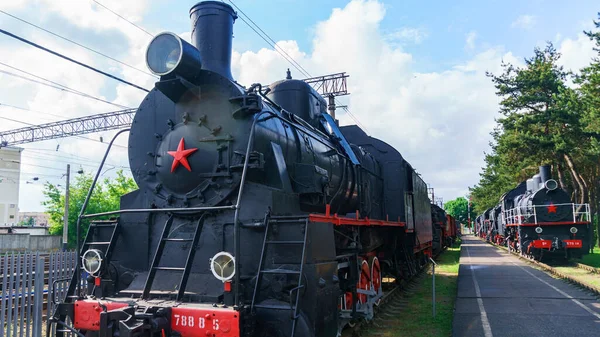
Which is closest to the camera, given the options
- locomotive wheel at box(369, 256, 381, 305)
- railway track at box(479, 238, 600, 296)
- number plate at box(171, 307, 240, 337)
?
number plate at box(171, 307, 240, 337)

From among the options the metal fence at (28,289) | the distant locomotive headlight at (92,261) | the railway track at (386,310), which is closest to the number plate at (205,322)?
the distant locomotive headlight at (92,261)

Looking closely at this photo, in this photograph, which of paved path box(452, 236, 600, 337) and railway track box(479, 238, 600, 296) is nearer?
paved path box(452, 236, 600, 337)

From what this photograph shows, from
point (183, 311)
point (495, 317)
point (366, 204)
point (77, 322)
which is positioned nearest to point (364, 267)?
point (366, 204)

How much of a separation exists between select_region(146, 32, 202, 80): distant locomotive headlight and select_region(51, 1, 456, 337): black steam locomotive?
0.05ft

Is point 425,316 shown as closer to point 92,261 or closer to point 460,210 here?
point 92,261

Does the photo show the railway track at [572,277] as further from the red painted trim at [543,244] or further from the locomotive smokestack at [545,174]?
the locomotive smokestack at [545,174]

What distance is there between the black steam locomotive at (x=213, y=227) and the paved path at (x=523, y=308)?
245 centimetres

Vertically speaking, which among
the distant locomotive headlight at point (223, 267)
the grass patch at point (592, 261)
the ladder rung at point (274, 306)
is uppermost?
the distant locomotive headlight at point (223, 267)

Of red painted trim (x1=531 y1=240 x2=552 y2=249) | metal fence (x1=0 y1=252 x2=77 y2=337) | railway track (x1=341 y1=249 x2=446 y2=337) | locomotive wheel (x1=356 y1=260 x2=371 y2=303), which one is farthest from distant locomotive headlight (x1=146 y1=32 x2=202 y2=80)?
red painted trim (x1=531 y1=240 x2=552 y2=249)

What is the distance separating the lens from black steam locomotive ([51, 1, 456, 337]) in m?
4.35

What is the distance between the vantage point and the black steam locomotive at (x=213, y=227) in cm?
435

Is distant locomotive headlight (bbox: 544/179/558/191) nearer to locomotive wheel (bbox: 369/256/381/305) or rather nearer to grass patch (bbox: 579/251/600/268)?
grass patch (bbox: 579/251/600/268)

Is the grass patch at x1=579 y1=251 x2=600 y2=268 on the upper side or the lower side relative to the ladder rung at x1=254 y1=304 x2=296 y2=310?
lower

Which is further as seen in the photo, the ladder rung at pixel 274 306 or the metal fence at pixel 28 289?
the metal fence at pixel 28 289
